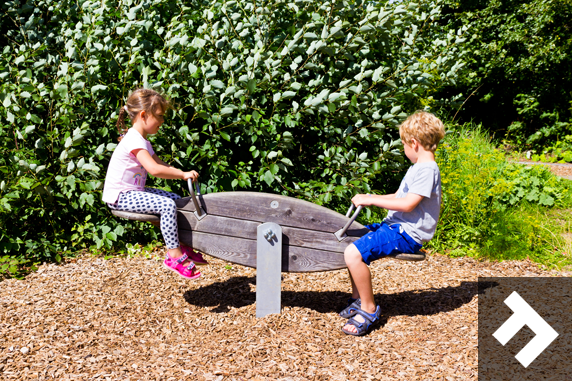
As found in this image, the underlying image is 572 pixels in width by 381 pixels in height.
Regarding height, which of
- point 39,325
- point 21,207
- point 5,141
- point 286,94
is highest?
point 286,94

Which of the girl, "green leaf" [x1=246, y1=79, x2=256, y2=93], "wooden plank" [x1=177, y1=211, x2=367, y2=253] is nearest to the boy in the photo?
"wooden plank" [x1=177, y1=211, x2=367, y2=253]

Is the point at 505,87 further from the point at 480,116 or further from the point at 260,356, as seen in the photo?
the point at 260,356

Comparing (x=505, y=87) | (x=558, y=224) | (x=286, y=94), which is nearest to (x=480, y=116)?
(x=505, y=87)

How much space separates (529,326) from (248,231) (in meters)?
1.96

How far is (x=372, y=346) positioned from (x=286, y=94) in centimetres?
197

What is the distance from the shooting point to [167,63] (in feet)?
13.3

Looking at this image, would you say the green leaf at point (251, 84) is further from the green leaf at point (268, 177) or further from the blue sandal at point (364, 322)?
the blue sandal at point (364, 322)

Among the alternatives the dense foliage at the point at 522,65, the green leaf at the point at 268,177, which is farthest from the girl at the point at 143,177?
the dense foliage at the point at 522,65

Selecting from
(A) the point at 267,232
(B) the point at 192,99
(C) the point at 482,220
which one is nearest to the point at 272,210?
(A) the point at 267,232

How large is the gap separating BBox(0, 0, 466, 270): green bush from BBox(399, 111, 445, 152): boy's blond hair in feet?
2.83

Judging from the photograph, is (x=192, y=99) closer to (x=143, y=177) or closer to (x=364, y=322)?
(x=143, y=177)

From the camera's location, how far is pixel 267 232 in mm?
3055

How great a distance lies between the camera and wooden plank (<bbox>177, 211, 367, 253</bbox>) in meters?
3.11

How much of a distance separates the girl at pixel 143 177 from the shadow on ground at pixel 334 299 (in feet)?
1.57
